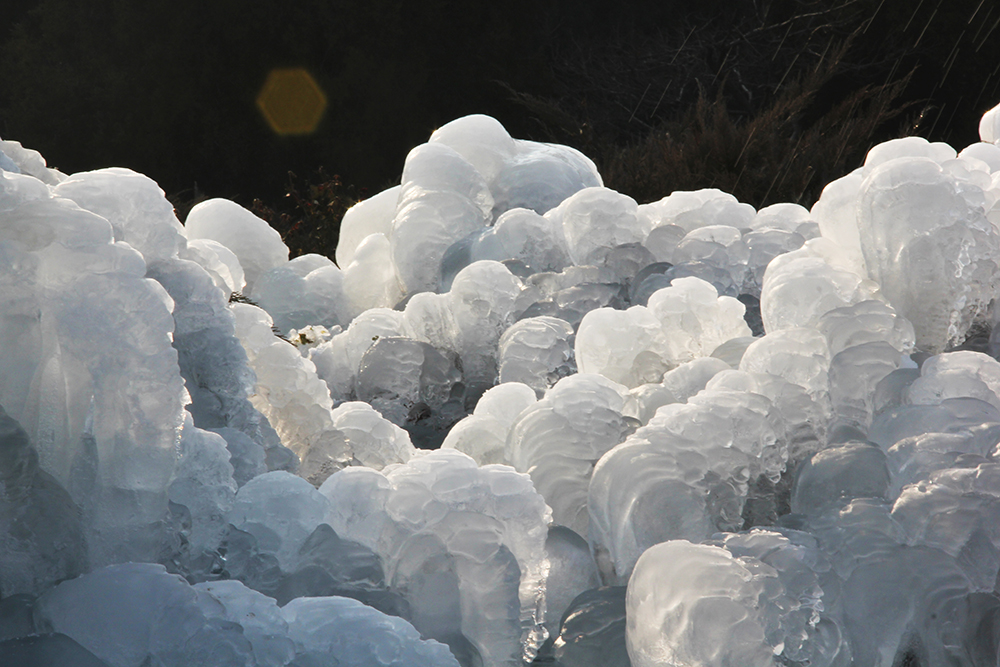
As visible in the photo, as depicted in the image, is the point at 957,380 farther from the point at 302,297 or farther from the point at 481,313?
the point at 302,297

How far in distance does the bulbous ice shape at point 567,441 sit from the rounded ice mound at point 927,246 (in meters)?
0.73

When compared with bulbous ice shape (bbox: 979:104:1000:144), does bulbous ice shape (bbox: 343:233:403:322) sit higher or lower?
lower

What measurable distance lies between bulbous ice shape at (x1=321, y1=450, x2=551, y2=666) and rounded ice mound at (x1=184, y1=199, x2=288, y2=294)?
8.04ft

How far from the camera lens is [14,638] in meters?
1.00

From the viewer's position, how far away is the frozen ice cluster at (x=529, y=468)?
1093 millimetres

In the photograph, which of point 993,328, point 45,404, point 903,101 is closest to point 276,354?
point 45,404

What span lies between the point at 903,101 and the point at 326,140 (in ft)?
19.7

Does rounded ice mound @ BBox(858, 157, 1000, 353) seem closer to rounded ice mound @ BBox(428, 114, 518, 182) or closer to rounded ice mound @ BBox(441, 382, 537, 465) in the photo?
rounded ice mound @ BBox(441, 382, 537, 465)

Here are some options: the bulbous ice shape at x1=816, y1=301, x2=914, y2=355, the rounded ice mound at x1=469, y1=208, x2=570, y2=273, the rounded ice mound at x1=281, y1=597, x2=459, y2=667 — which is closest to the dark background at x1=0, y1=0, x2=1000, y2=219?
the rounded ice mound at x1=469, y1=208, x2=570, y2=273

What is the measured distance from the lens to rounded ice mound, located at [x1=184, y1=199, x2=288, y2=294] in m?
3.76

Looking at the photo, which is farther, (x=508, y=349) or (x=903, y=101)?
(x=903, y=101)

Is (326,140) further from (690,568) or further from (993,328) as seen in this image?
(690,568)

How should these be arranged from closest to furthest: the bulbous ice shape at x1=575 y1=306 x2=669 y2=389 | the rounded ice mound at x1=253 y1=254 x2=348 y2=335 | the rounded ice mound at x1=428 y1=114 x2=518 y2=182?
the bulbous ice shape at x1=575 y1=306 x2=669 y2=389 < the rounded ice mound at x1=253 y1=254 x2=348 y2=335 < the rounded ice mound at x1=428 y1=114 x2=518 y2=182

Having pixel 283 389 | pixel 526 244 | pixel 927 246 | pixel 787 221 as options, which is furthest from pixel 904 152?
pixel 283 389
